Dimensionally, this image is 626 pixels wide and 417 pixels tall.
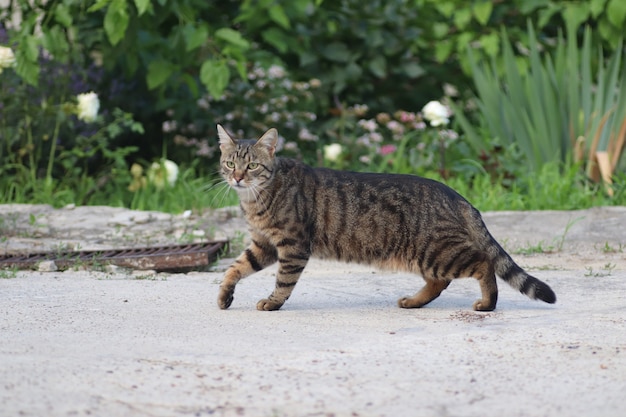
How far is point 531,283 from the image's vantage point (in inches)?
167

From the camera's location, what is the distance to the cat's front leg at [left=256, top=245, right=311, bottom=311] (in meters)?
4.34

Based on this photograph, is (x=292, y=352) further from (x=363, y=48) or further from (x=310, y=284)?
(x=363, y=48)

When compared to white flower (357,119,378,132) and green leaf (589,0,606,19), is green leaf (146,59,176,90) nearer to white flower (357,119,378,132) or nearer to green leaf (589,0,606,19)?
white flower (357,119,378,132)

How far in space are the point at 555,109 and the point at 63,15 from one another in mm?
3716

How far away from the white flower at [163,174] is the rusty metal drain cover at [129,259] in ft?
6.14

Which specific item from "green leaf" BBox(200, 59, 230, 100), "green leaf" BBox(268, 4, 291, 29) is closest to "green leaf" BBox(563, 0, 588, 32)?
"green leaf" BBox(268, 4, 291, 29)

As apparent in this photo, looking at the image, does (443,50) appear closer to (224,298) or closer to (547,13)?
(547,13)

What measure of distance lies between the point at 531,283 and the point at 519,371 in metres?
1.09

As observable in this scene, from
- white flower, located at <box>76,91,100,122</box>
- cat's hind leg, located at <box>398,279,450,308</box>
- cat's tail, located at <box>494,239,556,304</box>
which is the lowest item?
cat's hind leg, located at <box>398,279,450,308</box>

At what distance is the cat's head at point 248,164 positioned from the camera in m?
4.48

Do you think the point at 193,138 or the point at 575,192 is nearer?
the point at 575,192

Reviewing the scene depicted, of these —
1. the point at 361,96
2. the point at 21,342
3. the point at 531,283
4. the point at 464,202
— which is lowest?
the point at 21,342

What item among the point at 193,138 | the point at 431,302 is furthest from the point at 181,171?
the point at 431,302

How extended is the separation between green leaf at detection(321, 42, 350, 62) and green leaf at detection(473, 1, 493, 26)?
1.18 m
